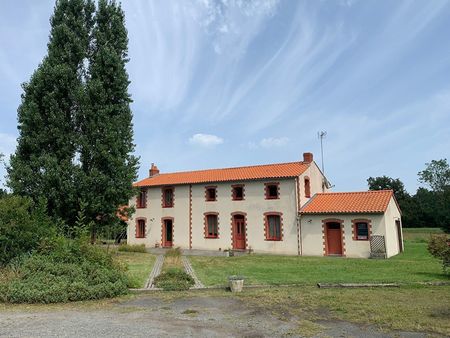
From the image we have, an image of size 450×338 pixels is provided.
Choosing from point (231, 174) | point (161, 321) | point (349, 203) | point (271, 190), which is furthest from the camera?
point (231, 174)

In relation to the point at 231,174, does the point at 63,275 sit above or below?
below

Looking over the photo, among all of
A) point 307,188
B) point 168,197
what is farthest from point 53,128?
point 307,188

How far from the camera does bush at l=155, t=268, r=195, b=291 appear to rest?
449 inches

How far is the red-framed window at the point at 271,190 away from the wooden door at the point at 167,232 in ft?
28.0

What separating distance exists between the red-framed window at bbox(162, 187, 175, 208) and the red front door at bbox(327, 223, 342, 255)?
1237 cm

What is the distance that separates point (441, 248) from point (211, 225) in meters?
16.9

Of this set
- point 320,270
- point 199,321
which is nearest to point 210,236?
point 320,270

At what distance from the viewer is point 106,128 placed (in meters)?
20.2

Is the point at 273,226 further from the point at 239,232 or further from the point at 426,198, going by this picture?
the point at 426,198

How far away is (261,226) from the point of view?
2572 cm

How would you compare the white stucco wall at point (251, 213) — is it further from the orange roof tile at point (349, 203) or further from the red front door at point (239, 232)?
the orange roof tile at point (349, 203)

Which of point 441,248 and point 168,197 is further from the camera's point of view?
point 168,197

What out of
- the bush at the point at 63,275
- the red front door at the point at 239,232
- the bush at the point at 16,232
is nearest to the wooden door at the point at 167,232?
the red front door at the point at 239,232

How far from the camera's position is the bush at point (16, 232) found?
11562 millimetres
